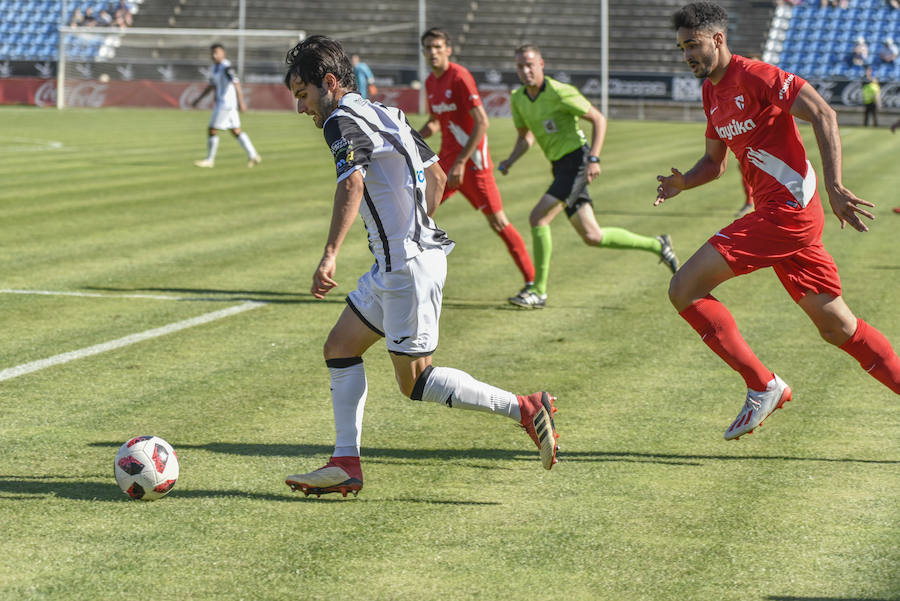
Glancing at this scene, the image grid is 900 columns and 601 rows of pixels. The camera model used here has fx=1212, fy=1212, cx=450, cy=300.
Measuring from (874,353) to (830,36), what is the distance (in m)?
47.7

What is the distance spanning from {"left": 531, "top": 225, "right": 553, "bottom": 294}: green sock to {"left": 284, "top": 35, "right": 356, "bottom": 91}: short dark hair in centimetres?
554

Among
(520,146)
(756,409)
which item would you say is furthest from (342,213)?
(520,146)

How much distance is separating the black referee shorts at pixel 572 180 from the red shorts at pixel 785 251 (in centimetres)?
451

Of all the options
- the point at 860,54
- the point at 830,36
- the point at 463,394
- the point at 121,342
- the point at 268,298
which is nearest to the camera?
the point at 463,394

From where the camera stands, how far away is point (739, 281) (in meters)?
12.0

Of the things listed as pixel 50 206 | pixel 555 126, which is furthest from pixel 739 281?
pixel 50 206

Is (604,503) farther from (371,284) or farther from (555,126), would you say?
(555,126)

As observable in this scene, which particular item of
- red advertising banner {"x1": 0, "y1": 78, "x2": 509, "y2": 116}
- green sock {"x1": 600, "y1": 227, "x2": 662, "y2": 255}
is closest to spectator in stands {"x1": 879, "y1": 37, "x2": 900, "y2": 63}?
red advertising banner {"x1": 0, "y1": 78, "x2": 509, "y2": 116}

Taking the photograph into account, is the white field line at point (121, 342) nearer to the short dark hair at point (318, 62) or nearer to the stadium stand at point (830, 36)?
the short dark hair at point (318, 62)

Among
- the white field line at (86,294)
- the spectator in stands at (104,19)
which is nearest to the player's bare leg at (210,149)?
the white field line at (86,294)

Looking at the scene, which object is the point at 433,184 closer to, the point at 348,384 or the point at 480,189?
the point at 348,384

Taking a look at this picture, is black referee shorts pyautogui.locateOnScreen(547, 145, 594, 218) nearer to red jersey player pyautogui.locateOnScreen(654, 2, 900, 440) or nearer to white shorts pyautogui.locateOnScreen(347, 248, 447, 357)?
red jersey player pyautogui.locateOnScreen(654, 2, 900, 440)

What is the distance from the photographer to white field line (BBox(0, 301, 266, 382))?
7629 millimetres

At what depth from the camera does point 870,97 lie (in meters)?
43.6
